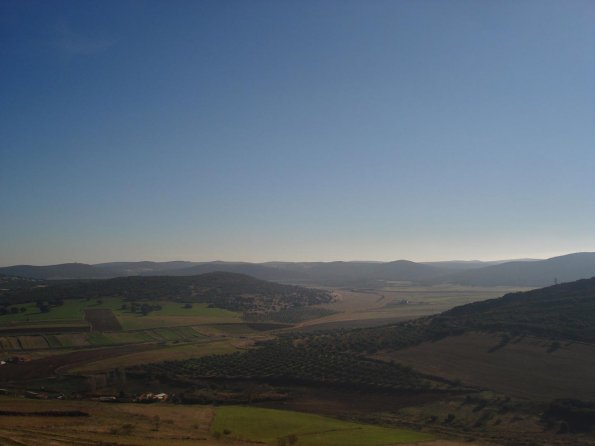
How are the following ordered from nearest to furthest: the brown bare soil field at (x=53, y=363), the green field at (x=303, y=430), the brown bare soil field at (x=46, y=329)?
the green field at (x=303, y=430) → the brown bare soil field at (x=53, y=363) → the brown bare soil field at (x=46, y=329)

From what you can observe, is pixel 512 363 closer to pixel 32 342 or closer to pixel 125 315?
pixel 32 342

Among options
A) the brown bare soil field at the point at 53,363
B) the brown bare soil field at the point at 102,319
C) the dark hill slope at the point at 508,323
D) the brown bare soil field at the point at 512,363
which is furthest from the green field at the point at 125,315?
the brown bare soil field at the point at 512,363

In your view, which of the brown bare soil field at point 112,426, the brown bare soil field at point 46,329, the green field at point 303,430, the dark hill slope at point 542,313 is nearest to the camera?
the brown bare soil field at point 112,426

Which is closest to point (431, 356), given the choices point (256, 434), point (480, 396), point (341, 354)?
point (341, 354)

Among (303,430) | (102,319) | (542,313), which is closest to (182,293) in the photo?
(102,319)

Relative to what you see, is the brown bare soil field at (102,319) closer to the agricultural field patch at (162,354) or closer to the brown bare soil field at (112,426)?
the agricultural field patch at (162,354)

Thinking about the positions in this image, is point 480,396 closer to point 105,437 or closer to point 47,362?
point 105,437
